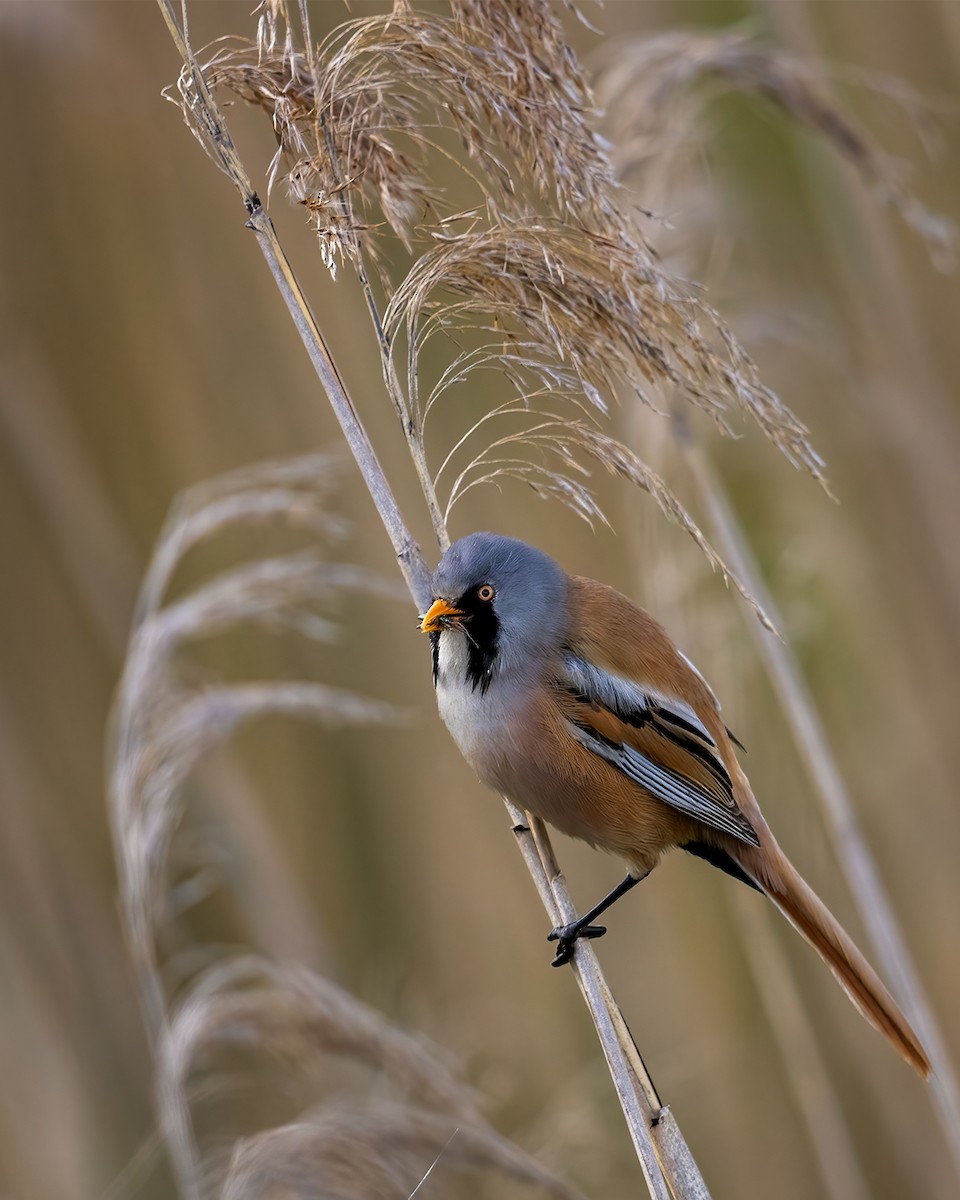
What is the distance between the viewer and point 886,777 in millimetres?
3137

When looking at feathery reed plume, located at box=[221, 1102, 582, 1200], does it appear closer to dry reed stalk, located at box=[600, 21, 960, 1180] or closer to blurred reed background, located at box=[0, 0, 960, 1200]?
blurred reed background, located at box=[0, 0, 960, 1200]

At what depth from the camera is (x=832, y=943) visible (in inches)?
75.5

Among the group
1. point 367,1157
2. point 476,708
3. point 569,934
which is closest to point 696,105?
point 476,708

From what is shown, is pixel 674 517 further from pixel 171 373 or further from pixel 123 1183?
pixel 171 373

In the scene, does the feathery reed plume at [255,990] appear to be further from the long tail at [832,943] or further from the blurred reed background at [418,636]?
the long tail at [832,943]

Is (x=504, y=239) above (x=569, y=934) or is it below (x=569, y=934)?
above

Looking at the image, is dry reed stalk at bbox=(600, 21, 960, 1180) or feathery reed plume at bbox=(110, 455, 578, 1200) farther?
dry reed stalk at bbox=(600, 21, 960, 1180)

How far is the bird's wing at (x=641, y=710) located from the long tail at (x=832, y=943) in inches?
2.3

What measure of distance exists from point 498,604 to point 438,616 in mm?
141

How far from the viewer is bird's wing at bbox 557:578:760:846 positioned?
1.95m

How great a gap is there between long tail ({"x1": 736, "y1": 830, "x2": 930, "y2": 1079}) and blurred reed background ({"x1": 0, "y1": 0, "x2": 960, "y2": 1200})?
2.08 ft

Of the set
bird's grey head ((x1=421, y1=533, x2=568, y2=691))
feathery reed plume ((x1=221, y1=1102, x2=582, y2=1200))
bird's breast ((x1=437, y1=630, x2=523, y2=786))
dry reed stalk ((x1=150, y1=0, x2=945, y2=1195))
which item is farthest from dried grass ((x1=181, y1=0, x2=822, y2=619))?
feathery reed plume ((x1=221, y1=1102, x2=582, y2=1200))

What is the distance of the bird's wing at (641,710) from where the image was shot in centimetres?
195

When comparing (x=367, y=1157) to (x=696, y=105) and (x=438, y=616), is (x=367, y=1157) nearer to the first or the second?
(x=438, y=616)
